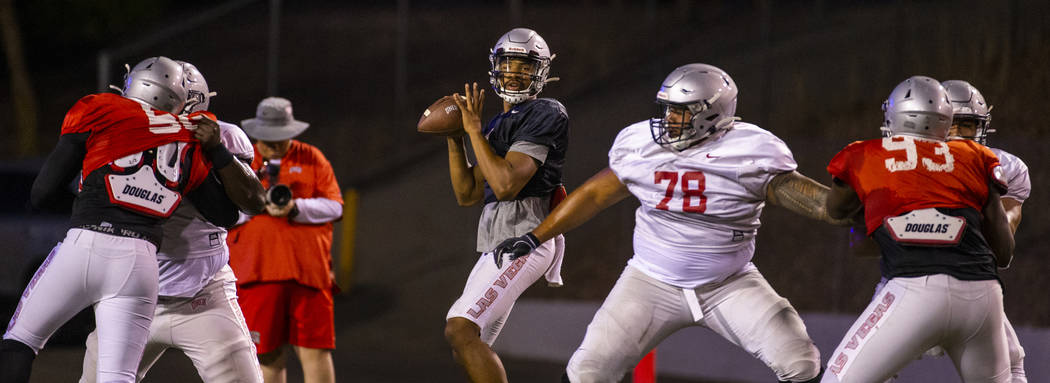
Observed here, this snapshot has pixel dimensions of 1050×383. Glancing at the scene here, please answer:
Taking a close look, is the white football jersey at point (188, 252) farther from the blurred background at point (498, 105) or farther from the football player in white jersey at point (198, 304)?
the blurred background at point (498, 105)

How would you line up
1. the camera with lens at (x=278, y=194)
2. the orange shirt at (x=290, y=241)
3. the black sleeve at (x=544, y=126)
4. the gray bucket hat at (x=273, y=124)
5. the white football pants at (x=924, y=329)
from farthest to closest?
the gray bucket hat at (x=273, y=124) → the orange shirt at (x=290, y=241) → the camera with lens at (x=278, y=194) → the black sleeve at (x=544, y=126) → the white football pants at (x=924, y=329)

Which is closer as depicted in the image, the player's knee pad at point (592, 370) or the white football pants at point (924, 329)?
the white football pants at point (924, 329)

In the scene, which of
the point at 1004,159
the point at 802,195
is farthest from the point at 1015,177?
the point at 802,195

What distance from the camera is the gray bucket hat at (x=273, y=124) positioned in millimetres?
6621

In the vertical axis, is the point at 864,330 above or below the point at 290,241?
above

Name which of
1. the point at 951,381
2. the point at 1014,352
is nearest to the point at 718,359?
the point at 951,381

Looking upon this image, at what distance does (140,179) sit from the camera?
468 centimetres

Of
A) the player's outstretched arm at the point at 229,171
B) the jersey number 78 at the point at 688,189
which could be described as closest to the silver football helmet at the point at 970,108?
the jersey number 78 at the point at 688,189

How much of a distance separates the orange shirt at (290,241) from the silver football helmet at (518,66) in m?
1.46

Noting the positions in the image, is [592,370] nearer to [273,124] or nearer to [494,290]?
[494,290]

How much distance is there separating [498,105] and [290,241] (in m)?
8.40

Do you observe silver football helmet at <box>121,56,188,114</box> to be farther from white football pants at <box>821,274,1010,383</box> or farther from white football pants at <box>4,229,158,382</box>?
white football pants at <box>821,274,1010,383</box>

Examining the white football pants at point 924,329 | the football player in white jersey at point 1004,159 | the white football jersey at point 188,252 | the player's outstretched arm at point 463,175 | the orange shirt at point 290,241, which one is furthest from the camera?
the orange shirt at point 290,241

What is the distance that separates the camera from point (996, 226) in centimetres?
466
